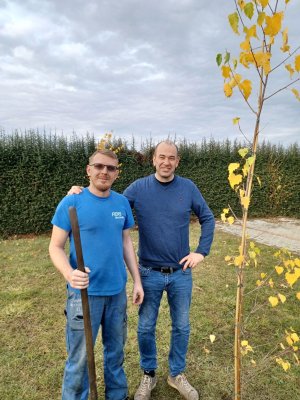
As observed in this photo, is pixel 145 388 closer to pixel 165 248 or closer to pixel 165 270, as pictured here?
pixel 165 270

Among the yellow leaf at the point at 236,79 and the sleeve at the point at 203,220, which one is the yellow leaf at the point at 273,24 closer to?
the yellow leaf at the point at 236,79

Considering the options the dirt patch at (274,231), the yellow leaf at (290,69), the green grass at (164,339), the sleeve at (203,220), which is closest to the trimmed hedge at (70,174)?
the dirt patch at (274,231)

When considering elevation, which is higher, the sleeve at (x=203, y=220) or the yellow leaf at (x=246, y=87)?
the yellow leaf at (x=246, y=87)

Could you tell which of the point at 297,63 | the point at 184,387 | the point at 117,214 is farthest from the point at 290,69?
the point at 184,387

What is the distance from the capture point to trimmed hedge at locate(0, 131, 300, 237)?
10945mm

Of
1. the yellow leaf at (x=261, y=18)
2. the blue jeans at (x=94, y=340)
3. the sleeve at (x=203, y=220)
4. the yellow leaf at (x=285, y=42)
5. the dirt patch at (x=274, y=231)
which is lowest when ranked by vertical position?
the dirt patch at (x=274, y=231)

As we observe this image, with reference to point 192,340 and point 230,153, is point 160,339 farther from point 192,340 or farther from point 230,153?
point 230,153

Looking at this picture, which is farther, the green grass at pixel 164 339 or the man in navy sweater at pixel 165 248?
the green grass at pixel 164 339

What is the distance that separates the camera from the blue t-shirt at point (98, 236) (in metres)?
2.47

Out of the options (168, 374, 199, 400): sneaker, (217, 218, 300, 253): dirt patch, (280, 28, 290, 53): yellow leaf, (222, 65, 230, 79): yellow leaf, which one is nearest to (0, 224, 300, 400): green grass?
(168, 374, 199, 400): sneaker

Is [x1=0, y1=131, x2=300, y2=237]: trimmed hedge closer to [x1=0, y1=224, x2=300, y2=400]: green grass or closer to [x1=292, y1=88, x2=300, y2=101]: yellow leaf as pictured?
[x1=0, y1=224, x2=300, y2=400]: green grass

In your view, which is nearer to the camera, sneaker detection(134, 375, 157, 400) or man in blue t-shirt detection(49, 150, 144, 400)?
man in blue t-shirt detection(49, 150, 144, 400)

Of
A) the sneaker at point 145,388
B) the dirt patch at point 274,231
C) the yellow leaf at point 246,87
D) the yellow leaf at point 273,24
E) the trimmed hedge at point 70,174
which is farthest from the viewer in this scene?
the trimmed hedge at point 70,174

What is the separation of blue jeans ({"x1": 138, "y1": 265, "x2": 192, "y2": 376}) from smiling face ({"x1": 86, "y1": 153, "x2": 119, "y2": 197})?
0.99 metres
